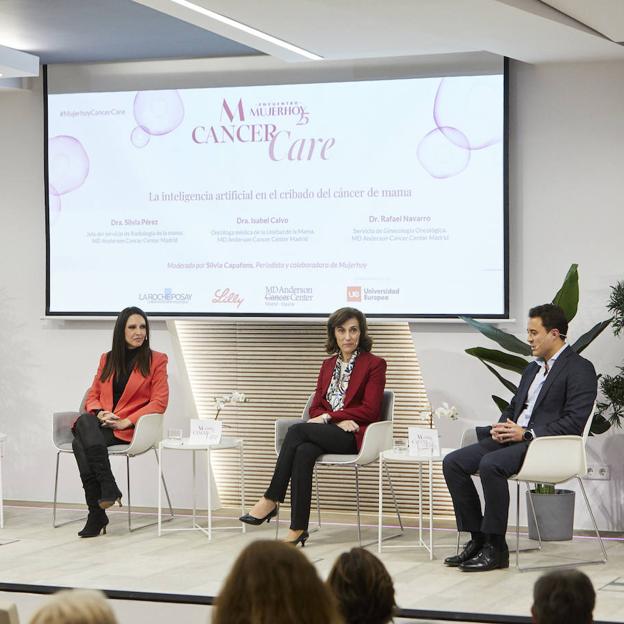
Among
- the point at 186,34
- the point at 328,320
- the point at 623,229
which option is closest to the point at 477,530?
the point at 328,320

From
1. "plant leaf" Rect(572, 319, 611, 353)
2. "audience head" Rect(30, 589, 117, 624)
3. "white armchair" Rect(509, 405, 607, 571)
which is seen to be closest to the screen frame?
"plant leaf" Rect(572, 319, 611, 353)

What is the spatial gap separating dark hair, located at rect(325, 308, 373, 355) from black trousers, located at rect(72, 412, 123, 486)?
1310mm

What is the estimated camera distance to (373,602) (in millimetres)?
2229

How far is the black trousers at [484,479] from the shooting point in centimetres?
533

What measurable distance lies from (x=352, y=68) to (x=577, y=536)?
9.45 ft

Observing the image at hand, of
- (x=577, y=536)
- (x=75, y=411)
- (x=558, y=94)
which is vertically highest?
(x=558, y=94)

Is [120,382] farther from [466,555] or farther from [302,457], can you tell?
[466,555]

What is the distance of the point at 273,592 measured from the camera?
5.87 ft

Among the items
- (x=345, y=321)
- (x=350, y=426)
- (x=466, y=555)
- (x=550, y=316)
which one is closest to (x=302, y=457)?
(x=350, y=426)

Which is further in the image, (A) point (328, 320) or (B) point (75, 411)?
(B) point (75, 411)

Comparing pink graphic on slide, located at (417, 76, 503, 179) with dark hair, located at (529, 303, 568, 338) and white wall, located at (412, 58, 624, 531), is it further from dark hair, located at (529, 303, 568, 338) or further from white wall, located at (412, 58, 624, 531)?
dark hair, located at (529, 303, 568, 338)

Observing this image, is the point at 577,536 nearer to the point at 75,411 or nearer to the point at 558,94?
the point at 558,94

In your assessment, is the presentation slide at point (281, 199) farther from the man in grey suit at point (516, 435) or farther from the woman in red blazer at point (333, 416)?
the man in grey suit at point (516, 435)

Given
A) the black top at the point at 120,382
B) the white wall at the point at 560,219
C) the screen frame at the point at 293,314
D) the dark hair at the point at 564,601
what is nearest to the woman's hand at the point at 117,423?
the black top at the point at 120,382
